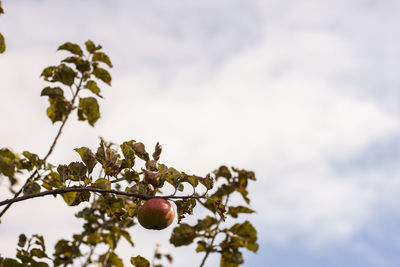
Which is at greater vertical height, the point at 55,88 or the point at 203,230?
the point at 55,88

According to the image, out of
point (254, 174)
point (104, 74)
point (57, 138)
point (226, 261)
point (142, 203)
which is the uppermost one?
point (104, 74)

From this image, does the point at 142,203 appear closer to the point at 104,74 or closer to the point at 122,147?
the point at 122,147

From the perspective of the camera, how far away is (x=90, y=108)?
3.11 metres

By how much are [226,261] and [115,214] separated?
1.37m

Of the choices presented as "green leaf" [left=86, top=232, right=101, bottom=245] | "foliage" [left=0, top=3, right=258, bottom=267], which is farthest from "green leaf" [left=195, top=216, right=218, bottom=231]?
"green leaf" [left=86, top=232, right=101, bottom=245]

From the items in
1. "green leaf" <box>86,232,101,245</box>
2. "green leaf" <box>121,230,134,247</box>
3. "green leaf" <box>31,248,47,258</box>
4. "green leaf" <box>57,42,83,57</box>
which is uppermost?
"green leaf" <box>57,42,83,57</box>

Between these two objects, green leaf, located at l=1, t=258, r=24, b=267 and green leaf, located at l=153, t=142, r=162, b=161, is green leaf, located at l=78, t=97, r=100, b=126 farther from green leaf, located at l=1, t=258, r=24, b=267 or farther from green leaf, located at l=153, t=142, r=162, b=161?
green leaf, located at l=1, t=258, r=24, b=267

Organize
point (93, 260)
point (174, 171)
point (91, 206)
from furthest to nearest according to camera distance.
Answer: point (91, 206)
point (93, 260)
point (174, 171)

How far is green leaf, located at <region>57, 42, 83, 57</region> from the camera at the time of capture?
3.09 meters

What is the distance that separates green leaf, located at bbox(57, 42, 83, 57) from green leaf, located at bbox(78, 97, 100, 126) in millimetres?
346

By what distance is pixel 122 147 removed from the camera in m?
3.65

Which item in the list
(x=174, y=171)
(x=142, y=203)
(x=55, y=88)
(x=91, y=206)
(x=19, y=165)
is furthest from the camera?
(x=91, y=206)

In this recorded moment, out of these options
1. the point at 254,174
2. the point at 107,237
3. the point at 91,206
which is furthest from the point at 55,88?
the point at 91,206

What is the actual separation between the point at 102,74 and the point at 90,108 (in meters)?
0.29
